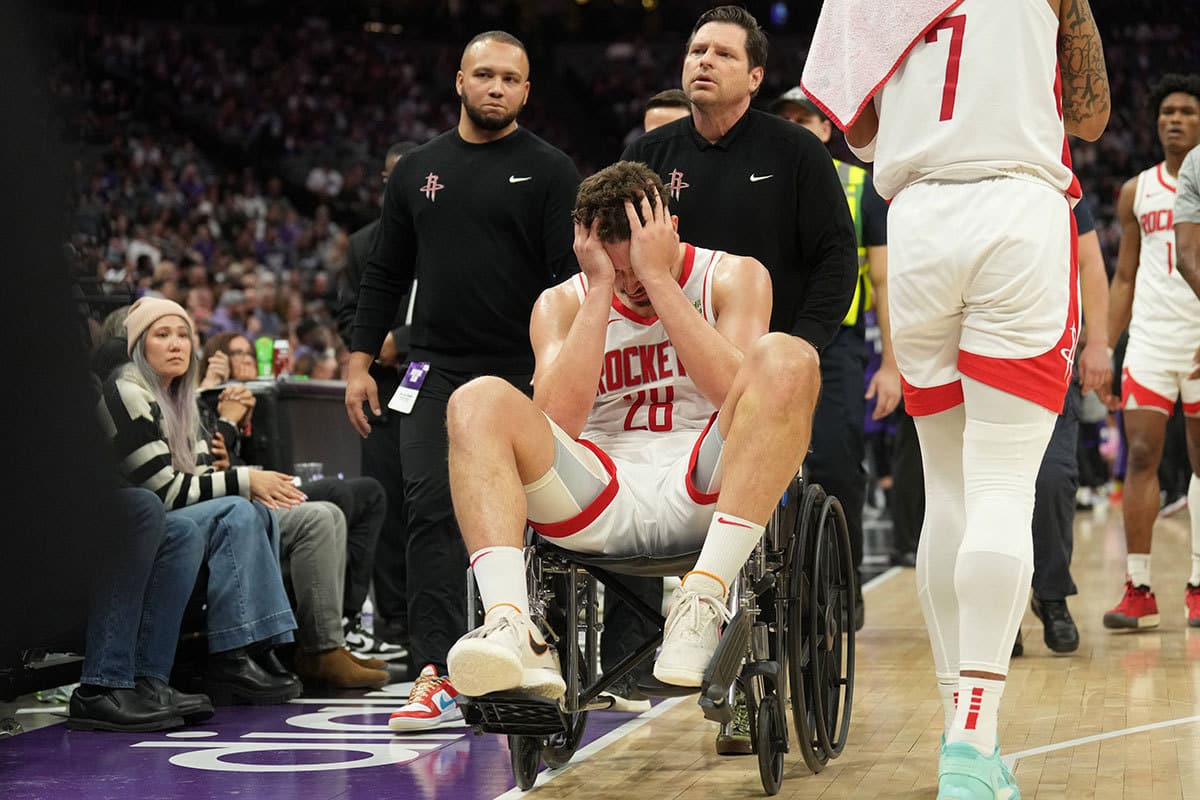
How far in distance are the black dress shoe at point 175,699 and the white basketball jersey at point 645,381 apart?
1541mm

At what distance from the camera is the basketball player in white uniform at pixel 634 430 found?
2979 mm

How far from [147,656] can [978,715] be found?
2482mm

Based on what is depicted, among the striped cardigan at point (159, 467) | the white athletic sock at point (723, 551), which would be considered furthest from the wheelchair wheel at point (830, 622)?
the striped cardigan at point (159, 467)

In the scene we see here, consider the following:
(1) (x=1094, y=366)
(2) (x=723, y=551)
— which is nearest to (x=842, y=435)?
(1) (x=1094, y=366)

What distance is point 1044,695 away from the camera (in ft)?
15.0

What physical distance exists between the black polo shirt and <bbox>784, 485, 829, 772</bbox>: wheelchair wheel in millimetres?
881

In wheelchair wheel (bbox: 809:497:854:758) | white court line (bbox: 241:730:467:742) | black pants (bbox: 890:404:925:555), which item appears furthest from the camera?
black pants (bbox: 890:404:925:555)

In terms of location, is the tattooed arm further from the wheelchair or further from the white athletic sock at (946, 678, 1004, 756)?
the white athletic sock at (946, 678, 1004, 756)

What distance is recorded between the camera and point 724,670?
9.68ft

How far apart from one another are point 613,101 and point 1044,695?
76.9ft

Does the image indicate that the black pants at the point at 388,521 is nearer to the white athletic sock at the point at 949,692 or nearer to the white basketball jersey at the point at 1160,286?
the white athletic sock at the point at 949,692

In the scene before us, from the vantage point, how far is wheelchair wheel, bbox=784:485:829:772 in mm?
3373

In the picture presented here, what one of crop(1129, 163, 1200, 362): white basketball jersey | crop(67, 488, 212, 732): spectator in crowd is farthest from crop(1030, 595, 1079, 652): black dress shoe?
crop(67, 488, 212, 732): spectator in crowd

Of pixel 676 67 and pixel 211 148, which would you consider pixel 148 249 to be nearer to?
pixel 211 148
